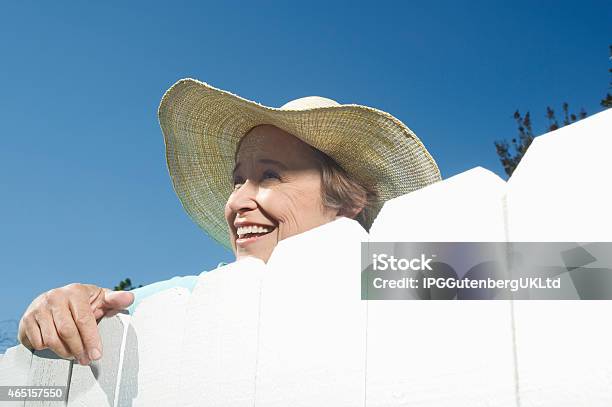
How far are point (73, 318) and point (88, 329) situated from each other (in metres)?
0.05

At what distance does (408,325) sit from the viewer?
113cm

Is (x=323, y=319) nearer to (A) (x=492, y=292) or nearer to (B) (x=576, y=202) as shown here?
(A) (x=492, y=292)

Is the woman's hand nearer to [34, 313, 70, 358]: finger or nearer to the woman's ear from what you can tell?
[34, 313, 70, 358]: finger

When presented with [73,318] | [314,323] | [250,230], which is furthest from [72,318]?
[250,230]

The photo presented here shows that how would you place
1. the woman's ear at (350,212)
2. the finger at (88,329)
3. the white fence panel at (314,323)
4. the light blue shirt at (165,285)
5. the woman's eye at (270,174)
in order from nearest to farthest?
the white fence panel at (314,323) → the finger at (88,329) → the light blue shirt at (165,285) → the woman's eye at (270,174) → the woman's ear at (350,212)

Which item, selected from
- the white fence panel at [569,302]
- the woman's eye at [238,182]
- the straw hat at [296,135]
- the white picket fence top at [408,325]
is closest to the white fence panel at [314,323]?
the white picket fence top at [408,325]

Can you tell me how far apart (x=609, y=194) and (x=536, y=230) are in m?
0.12

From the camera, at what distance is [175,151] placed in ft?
9.72

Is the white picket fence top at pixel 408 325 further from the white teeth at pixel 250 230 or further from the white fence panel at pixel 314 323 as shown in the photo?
the white teeth at pixel 250 230

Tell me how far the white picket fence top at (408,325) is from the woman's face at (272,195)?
0.80 m

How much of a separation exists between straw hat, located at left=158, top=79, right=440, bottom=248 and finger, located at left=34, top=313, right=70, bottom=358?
102 centimetres

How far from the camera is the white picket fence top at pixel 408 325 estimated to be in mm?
1008

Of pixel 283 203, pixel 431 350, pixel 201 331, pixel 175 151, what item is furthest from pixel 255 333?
pixel 175 151

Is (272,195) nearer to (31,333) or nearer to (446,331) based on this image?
(31,333)
